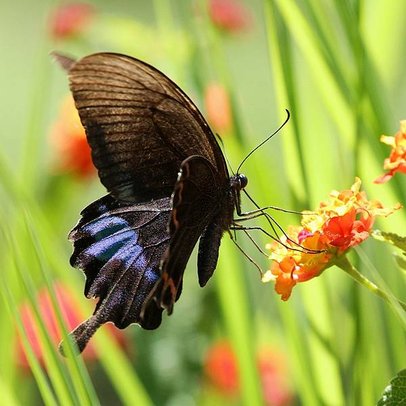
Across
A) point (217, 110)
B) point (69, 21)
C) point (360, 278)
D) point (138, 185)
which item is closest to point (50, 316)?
point (217, 110)

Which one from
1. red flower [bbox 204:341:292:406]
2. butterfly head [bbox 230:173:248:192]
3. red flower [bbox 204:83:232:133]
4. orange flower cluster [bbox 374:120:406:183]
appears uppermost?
red flower [bbox 204:83:232:133]

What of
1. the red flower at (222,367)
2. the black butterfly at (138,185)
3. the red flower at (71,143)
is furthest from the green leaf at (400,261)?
the red flower at (71,143)

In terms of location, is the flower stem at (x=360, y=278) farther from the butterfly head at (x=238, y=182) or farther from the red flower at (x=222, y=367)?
the red flower at (x=222, y=367)

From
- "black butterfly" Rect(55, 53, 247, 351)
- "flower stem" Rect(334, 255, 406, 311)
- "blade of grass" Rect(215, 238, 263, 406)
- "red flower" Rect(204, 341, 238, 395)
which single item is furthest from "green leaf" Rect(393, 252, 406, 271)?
"red flower" Rect(204, 341, 238, 395)

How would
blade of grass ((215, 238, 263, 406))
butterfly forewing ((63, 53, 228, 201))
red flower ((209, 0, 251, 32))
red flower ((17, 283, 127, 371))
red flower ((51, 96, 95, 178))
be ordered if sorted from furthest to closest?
red flower ((209, 0, 251, 32)), red flower ((51, 96, 95, 178)), red flower ((17, 283, 127, 371)), blade of grass ((215, 238, 263, 406)), butterfly forewing ((63, 53, 228, 201))

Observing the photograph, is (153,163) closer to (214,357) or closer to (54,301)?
(54,301)

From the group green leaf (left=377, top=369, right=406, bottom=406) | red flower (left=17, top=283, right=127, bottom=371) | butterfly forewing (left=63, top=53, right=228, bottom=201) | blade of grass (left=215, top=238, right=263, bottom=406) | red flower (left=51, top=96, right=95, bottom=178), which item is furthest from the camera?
red flower (left=51, top=96, right=95, bottom=178)

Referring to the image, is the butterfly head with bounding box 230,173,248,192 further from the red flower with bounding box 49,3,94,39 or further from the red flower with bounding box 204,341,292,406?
the red flower with bounding box 49,3,94,39
